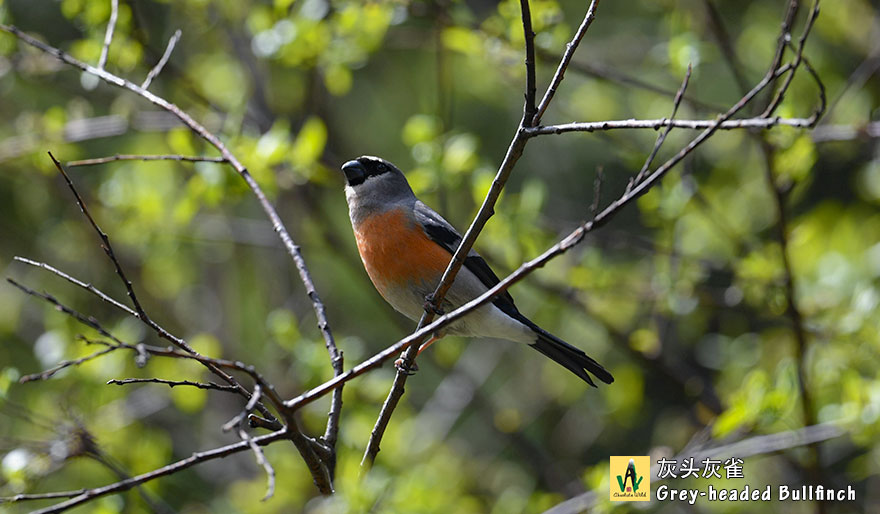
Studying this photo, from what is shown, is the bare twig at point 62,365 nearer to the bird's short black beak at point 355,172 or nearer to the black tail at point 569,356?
the black tail at point 569,356

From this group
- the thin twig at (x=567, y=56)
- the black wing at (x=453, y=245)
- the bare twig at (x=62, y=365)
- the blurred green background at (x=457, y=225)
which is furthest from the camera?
the blurred green background at (x=457, y=225)

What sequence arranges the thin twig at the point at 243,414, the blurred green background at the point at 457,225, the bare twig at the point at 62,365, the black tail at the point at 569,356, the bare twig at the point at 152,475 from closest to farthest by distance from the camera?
1. the thin twig at the point at 243,414
2. the bare twig at the point at 62,365
3. the bare twig at the point at 152,475
4. the black tail at the point at 569,356
5. the blurred green background at the point at 457,225

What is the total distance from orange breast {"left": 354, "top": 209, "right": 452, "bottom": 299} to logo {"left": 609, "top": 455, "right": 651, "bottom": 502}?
130cm

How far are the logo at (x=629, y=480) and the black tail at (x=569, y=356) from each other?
0.58 m

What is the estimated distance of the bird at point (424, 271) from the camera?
3.83m

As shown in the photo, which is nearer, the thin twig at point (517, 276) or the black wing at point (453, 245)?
the thin twig at point (517, 276)

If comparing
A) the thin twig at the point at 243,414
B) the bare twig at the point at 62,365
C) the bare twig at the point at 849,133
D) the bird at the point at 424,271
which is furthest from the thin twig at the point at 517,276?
the bare twig at the point at 849,133

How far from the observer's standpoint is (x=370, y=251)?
156 inches

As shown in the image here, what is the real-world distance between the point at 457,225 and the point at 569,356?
242 centimetres

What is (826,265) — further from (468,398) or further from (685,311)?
(468,398)

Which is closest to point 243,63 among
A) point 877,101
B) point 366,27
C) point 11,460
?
point 366,27

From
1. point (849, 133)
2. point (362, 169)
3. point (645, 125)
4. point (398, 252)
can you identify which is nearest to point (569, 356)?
point (398, 252)

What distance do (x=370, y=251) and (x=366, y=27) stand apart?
1.41 m

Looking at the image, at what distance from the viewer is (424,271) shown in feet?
12.5
